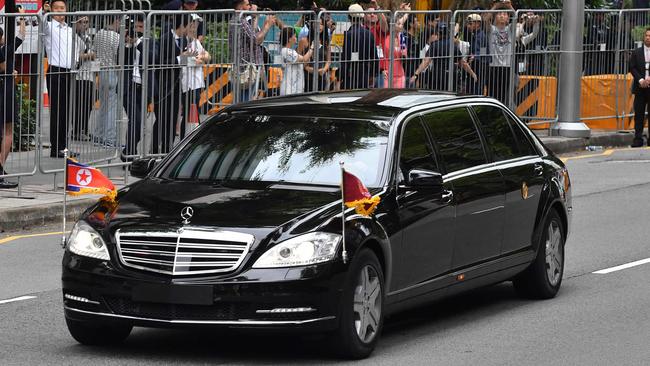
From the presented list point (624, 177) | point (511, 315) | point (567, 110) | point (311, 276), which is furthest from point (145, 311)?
point (567, 110)

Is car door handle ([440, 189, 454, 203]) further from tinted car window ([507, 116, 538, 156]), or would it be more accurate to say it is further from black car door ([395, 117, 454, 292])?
tinted car window ([507, 116, 538, 156])

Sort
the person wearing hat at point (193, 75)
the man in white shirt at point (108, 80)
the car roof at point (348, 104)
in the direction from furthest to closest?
1. the person wearing hat at point (193, 75)
2. the man in white shirt at point (108, 80)
3. the car roof at point (348, 104)

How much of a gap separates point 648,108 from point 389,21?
18.5ft

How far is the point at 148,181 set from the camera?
9000mm

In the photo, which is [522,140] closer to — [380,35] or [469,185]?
[469,185]

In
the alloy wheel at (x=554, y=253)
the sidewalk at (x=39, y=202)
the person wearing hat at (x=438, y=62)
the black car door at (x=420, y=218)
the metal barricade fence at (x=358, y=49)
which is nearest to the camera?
the black car door at (x=420, y=218)

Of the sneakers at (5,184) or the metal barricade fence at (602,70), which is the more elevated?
the metal barricade fence at (602,70)

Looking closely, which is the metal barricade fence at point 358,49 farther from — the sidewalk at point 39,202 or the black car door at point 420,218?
the black car door at point 420,218

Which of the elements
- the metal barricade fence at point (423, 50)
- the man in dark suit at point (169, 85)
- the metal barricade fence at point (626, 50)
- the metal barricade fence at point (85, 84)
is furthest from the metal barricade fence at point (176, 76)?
the metal barricade fence at point (626, 50)

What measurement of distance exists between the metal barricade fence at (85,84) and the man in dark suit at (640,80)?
32.8 ft

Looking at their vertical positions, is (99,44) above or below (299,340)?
above

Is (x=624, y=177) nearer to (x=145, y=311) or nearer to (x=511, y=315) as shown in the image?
(x=511, y=315)

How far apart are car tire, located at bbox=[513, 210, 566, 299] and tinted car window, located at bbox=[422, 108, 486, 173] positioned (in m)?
0.99

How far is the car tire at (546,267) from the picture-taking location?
34.2 ft
